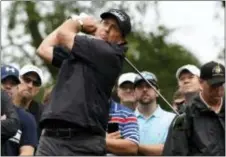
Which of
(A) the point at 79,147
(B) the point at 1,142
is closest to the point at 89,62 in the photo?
(A) the point at 79,147

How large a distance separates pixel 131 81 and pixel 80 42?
2565 millimetres

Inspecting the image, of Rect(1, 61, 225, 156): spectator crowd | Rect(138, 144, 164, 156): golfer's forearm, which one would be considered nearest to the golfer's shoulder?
Rect(1, 61, 225, 156): spectator crowd

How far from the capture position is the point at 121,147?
9.25 metres

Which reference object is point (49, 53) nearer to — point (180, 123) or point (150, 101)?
point (180, 123)

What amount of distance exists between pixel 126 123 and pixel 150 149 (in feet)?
1.39

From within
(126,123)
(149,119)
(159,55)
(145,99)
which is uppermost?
(159,55)

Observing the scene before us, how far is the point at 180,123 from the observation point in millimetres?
8570

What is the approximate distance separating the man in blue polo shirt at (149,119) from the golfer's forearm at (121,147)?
253 mm

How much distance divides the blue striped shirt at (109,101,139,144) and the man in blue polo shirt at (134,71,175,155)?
10.5 inches

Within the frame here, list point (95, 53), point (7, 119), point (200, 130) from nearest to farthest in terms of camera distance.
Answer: point (95, 53) → point (200, 130) → point (7, 119)

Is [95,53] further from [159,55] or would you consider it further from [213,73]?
[159,55]

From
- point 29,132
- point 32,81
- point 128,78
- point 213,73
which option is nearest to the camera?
point 213,73

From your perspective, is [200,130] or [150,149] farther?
[150,149]

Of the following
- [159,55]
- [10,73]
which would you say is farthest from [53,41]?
[159,55]
